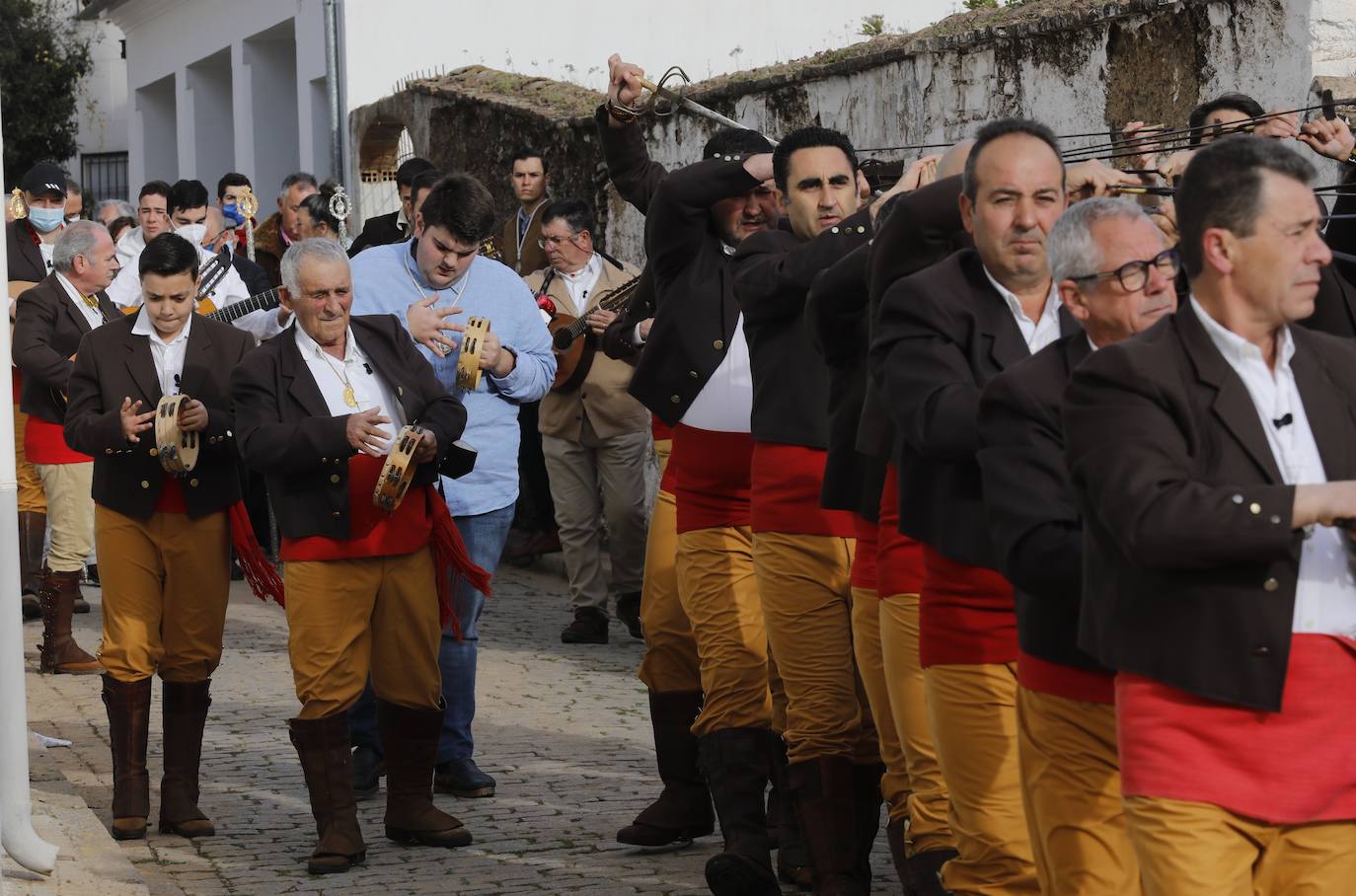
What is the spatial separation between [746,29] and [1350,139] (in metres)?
18.2

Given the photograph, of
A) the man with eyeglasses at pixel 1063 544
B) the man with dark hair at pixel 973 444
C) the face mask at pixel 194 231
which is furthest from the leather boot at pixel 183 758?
the face mask at pixel 194 231

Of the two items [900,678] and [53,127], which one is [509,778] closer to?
[900,678]

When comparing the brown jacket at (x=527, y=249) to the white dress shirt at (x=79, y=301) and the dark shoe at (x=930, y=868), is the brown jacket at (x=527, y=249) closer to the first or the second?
the white dress shirt at (x=79, y=301)

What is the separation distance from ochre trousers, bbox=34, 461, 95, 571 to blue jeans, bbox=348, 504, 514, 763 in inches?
140

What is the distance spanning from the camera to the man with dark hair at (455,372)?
761 centimetres

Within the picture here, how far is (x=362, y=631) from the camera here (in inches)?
269

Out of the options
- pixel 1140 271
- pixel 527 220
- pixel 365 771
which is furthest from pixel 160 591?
pixel 527 220

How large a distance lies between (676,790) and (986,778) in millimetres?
2469

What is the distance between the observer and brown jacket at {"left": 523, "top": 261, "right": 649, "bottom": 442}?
11.1 meters

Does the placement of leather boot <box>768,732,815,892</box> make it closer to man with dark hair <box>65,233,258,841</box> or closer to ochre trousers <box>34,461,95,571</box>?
→ man with dark hair <box>65,233,258,841</box>

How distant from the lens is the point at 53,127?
3712 centimetres

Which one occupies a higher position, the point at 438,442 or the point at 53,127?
the point at 53,127

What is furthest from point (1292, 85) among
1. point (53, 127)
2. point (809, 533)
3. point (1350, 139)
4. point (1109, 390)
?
point (53, 127)

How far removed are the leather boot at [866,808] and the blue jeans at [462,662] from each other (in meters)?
2.00
